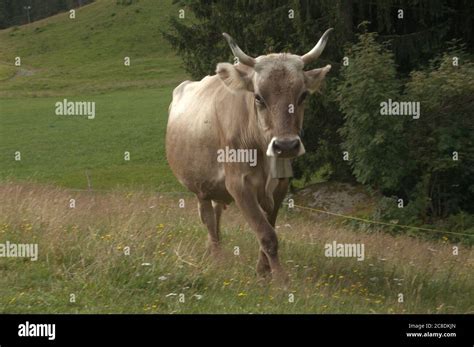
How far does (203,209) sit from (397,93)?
29.1ft

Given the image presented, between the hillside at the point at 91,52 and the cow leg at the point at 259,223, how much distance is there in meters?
53.2

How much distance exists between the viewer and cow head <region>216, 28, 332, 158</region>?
8.48 meters

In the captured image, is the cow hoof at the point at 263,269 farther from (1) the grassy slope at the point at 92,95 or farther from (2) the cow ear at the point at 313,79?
(1) the grassy slope at the point at 92,95

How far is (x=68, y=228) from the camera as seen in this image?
384 inches

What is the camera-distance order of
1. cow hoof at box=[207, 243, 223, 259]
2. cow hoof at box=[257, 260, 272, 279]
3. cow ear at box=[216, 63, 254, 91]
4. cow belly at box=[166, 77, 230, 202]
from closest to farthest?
cow hoof at box=[257, 260, 272, 279], cow ear at box=[216, 63, 254, 91], cow hoof at box=[207, 243, 223, 259], cow belly at box=[166, 77, 230, 202]

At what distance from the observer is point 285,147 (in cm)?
842

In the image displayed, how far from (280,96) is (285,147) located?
681 millimetres
